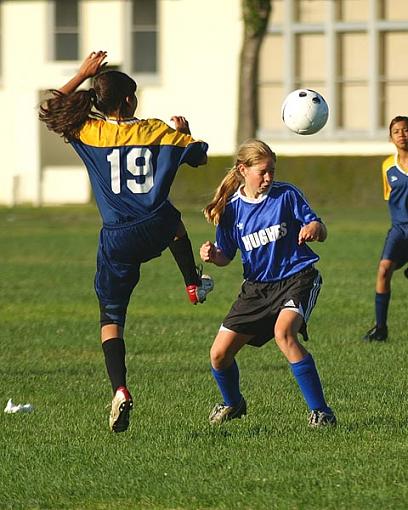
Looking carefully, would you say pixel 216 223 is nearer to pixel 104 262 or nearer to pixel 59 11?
pixel 104 262

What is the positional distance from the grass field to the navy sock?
0.93ft

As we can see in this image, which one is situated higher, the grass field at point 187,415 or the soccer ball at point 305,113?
the soccer ball at point 305,113

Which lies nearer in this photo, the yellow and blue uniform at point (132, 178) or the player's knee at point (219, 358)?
the yellow and blue uniform at point (132, 178)

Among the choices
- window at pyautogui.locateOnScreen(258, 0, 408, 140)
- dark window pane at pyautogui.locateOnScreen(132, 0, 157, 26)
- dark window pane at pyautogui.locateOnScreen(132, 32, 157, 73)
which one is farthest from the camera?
dark window pane at pyautogui.locateOnScreen(132, 32, 157, 73)

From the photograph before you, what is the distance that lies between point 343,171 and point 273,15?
4.80 meters

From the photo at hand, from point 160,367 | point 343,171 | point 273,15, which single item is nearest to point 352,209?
point 343,171

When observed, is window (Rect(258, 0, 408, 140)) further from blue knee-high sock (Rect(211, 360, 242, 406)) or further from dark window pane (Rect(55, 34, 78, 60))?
blue knee-high sock (Rect(211, 360, 242, 406))

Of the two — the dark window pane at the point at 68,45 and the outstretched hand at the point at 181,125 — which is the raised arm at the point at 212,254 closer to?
the outstretched hand at the point at 181,125

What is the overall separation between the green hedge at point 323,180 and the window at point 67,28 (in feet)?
18.5

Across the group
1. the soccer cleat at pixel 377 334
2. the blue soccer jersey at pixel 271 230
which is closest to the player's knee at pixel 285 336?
the blue soccer jersey at pixel 271 230

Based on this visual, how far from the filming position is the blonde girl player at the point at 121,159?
772 cm

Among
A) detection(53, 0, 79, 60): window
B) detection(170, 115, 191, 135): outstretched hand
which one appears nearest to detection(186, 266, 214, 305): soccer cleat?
detection(170, 115, 191, 135): outstretched hand

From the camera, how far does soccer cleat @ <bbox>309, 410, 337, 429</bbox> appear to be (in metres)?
7.76

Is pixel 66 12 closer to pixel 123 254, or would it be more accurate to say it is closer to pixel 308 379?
pixel 123 254
